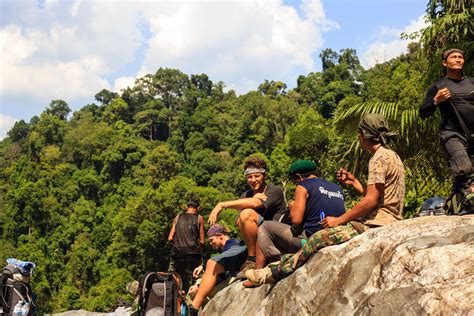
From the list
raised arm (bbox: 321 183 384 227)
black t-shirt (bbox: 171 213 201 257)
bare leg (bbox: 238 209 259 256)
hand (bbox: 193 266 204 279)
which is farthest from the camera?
black t-shirt (bbox: 171 213 201 257)

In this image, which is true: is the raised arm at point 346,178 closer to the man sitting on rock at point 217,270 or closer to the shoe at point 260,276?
the shoe at point 260,276

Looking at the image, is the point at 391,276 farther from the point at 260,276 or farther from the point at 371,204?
the point at 260,276

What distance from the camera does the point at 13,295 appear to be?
739 cm

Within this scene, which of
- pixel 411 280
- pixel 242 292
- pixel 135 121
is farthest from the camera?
pixel 135 121

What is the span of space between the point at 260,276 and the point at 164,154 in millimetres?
60267

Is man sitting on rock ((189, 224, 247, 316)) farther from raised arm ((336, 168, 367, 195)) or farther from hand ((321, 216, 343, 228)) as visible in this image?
raised arm ((336, 168, 367, 195))

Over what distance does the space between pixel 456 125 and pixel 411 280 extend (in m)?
1.87

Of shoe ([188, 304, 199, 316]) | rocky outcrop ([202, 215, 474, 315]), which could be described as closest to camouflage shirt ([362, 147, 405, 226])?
rocky outcrop ([202, 215, 474, 315])

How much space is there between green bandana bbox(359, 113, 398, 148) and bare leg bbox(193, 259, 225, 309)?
2308 millimetres

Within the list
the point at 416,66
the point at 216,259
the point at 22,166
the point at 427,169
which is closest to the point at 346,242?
the point at 216,259

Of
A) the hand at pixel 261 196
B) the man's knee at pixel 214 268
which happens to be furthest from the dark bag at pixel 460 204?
the man's knee at pixel 214 268

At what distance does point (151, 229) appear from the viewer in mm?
41688

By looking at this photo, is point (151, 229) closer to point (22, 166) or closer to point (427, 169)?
point (427, 169)

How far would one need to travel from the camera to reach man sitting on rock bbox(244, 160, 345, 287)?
17.4 ft
